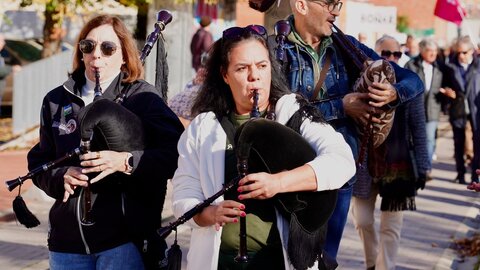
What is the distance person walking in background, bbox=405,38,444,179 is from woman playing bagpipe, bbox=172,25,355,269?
1107 centimetres

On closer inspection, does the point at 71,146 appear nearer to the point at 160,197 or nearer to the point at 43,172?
the point at 43,172

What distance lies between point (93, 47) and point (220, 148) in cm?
98

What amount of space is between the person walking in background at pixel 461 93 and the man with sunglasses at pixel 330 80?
10.8 meters

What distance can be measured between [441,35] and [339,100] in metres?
67.6

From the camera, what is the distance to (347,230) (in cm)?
1135

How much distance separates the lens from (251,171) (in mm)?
3791

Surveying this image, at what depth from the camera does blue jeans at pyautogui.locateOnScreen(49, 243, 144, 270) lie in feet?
14.8

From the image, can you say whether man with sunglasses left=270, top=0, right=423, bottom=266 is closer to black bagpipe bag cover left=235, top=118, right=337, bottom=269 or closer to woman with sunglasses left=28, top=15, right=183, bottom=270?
woman with sunglasses left=28, top=15, right=183, bottom=270

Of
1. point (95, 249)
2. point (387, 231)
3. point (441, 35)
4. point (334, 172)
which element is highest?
point (334, 172)

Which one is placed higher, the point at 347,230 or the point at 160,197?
the point at 160,197

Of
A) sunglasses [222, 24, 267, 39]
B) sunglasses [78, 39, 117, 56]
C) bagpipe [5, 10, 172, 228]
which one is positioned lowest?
bagpipe [5, 10, 172, 228]

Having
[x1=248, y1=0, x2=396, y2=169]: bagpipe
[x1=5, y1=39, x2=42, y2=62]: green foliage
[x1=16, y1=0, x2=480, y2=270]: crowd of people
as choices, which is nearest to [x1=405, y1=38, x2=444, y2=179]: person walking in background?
[x1=16, y1=0, x2=480, y2=270]: crowd of people

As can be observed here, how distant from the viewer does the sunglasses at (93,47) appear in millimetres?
4598

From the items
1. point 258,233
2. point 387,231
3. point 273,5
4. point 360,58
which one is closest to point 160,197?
point 258,233
